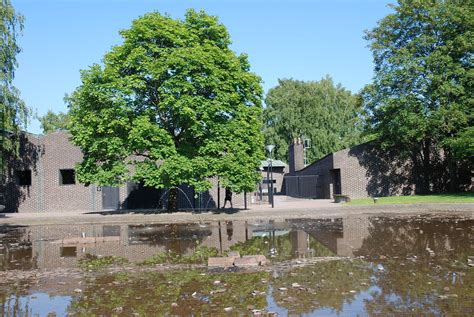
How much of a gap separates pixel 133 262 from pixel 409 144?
98.6ft

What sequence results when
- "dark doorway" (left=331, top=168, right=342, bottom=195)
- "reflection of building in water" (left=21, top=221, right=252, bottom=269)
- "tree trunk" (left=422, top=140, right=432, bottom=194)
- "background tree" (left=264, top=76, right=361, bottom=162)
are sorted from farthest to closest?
"background tree" (left=264, top=76, right=361, bottom=162)
"dark doorway" (left=331, top=168, right=342, bottom=195)
"tree trunk" (left=422, top=140, right=432, bottom=194)
"reflection of building in water" (left=21, top=221, right=252, bottom=269)

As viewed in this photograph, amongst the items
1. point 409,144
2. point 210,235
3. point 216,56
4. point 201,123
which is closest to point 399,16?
point 409,144

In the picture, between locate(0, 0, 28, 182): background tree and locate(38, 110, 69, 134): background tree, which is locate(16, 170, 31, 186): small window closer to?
locate(0, 0, 28, 182): background tree

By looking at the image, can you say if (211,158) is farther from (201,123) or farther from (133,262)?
(133,262)

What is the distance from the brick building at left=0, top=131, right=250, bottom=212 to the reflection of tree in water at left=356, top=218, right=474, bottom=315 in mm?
20557

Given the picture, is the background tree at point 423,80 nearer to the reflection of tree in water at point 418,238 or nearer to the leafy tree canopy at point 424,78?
the leafy tree canopy at point 424,78

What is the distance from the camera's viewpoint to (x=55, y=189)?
3431 centimetres

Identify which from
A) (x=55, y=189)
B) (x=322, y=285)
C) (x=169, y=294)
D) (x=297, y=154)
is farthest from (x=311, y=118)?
(x=169, y=294)

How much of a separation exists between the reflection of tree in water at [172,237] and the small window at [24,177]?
17.5m

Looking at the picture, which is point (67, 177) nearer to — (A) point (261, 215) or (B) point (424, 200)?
(A) point (261, 215)

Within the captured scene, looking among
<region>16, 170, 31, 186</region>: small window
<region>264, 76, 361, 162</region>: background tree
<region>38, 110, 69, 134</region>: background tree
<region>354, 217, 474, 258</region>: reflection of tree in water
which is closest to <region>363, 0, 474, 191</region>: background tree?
<region>354, 217, 474, 258</region>: reflection of tree in water

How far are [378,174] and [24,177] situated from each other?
26826 millimetres

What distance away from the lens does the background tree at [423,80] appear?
106ft

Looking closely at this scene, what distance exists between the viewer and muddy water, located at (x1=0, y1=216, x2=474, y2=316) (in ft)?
21.9
